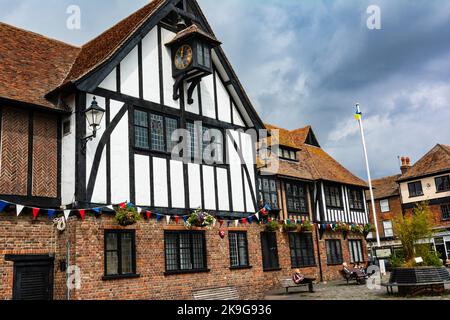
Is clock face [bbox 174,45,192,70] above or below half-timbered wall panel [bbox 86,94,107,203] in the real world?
above

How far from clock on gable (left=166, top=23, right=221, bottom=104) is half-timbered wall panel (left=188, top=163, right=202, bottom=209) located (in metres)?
2.56

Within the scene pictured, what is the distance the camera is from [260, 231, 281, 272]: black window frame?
19703mm

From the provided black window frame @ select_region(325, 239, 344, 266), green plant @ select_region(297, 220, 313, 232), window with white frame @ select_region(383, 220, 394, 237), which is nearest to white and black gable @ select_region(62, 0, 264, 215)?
green plant @ select_region(297, 220, 313, 232)

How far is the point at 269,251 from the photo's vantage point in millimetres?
20062

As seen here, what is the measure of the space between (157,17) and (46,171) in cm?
645

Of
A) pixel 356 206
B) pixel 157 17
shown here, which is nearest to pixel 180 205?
pixel 157 17

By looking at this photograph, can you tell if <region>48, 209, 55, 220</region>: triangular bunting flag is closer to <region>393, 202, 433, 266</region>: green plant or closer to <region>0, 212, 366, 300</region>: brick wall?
<region>0, 212, 366, 300</region>: brick wall

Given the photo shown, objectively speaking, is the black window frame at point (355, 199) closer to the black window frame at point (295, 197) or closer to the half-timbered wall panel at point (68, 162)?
the black window frame at point (295, 197)

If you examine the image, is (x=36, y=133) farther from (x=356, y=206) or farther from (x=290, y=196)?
(x=356, y=206)

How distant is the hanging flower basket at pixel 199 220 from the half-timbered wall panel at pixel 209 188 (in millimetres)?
820

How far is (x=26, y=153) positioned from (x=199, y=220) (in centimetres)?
567

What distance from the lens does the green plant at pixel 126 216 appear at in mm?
12969

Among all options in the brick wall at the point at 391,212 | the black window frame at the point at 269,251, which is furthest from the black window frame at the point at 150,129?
the brick wall at the point at 391,212

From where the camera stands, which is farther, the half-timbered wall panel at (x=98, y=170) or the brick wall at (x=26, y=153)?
the half-timbered wall panel at (x=98, y=170)
